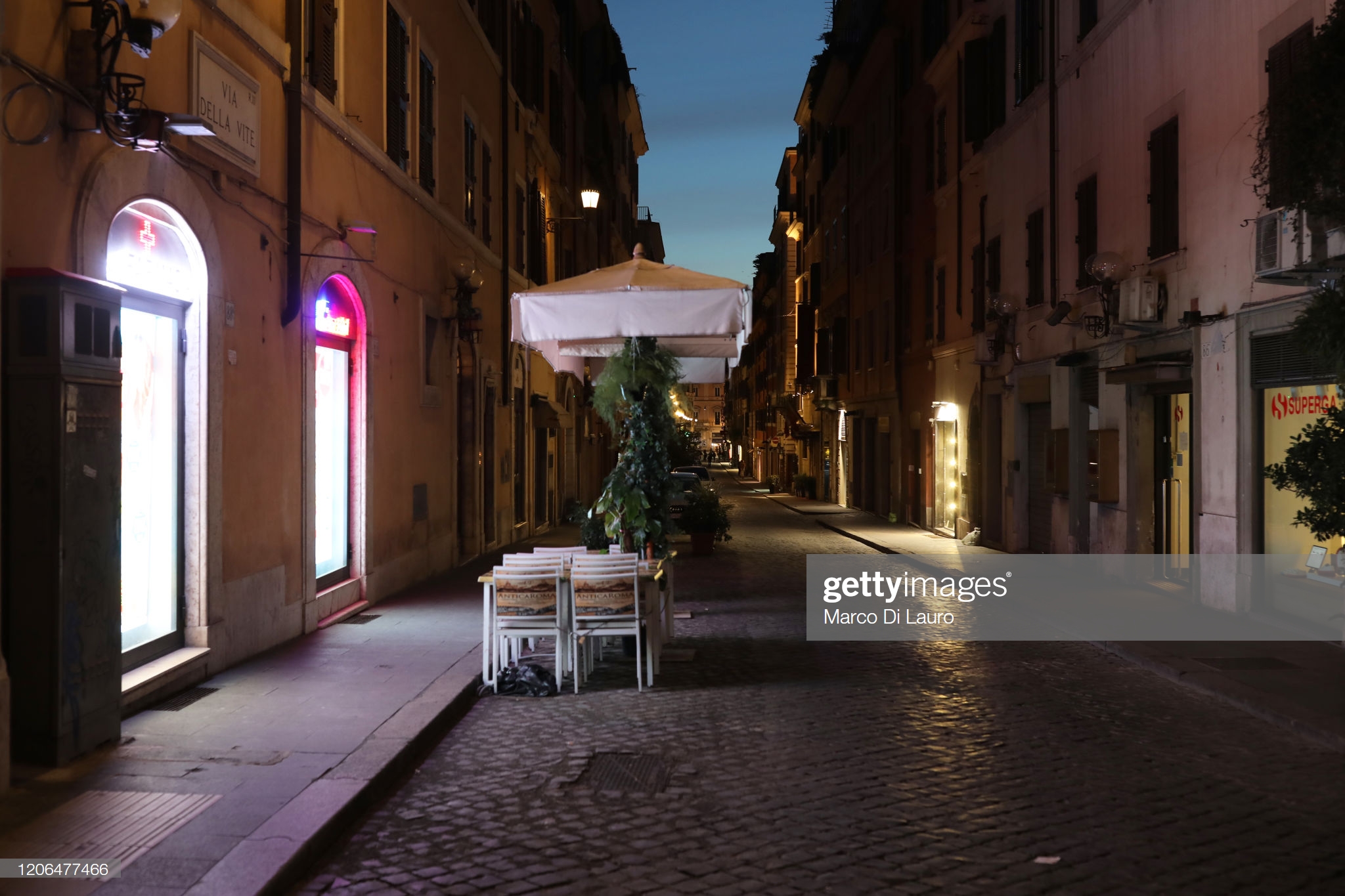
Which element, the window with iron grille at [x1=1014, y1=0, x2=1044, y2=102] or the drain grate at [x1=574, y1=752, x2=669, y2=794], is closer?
the drain grate at [x1=574, y1=752, x2=669, y2=794]

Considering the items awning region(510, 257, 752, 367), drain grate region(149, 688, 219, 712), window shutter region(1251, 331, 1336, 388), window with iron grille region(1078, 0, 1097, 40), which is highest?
window with iron grille region(1078, 0, 1097, 40)

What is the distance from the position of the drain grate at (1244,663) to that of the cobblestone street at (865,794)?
0.49 meters

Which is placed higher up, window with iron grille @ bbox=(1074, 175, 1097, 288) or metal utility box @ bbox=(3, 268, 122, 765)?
window with iron grille @ bbox=(1074, 175, 1097, 288)

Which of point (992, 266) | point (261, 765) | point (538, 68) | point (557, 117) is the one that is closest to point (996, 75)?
point (992, 266)

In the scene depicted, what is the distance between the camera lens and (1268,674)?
8562 millimetres

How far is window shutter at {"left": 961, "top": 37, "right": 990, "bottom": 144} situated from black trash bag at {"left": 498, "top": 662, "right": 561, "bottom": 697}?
15764 millimetres

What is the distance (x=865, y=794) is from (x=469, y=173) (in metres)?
14.9

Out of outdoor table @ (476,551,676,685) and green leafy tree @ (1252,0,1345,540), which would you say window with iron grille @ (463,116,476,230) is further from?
green leafy tree @ (1252,0,1345,540)

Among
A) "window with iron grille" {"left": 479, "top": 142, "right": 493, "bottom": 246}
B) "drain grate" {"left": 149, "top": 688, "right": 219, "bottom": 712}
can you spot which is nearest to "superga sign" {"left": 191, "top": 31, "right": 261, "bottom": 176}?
"drain grate" {"left": 149, "top": 688, "right": 219, "bottom": 712}

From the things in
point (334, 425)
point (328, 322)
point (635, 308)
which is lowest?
point (334, 425)

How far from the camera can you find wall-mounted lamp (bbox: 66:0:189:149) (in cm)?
645

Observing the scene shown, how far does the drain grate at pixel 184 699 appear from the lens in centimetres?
727

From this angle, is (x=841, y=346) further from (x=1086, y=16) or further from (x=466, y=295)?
(x=466, y=295)

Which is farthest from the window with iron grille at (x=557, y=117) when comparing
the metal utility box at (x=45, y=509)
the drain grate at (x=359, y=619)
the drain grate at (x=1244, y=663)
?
the metal utility box at (x=45, y=509)
